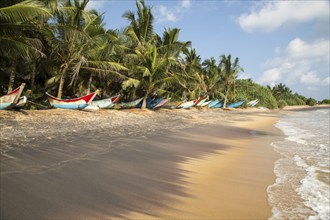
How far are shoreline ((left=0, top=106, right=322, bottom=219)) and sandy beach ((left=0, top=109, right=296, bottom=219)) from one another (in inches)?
0.5

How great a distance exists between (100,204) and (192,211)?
4.06 feet

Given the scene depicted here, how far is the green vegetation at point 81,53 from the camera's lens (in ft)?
32.3

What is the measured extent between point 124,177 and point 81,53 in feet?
35.7

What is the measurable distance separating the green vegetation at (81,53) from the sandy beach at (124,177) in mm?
3975

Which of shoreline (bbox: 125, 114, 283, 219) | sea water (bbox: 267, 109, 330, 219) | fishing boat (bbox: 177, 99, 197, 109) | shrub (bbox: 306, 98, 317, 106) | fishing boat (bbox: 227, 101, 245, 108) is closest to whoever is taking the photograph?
shoreline (bbox: 125, 114, 283, 219)

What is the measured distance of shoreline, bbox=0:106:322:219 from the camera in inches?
134

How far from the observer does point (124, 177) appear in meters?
4.59

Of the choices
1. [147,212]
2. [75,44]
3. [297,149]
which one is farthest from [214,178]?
[75,44]

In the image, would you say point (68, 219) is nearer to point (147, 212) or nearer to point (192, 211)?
point (147, 212)

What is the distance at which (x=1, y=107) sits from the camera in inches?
390

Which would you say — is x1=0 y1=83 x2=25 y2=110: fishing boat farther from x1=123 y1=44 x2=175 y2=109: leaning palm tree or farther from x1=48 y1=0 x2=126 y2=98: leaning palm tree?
x1=123 y1=44 x2=175 y2=109: leaning palm tree

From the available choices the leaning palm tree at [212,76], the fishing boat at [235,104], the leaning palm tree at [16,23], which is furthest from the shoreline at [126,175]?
the fishing boat at [235,104]

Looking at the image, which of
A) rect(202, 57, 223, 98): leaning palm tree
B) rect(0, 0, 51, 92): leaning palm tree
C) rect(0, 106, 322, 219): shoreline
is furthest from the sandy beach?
rect(202, 57, 223, 98): leaning palm tree

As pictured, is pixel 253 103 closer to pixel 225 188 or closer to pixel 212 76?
pixel 212 76
